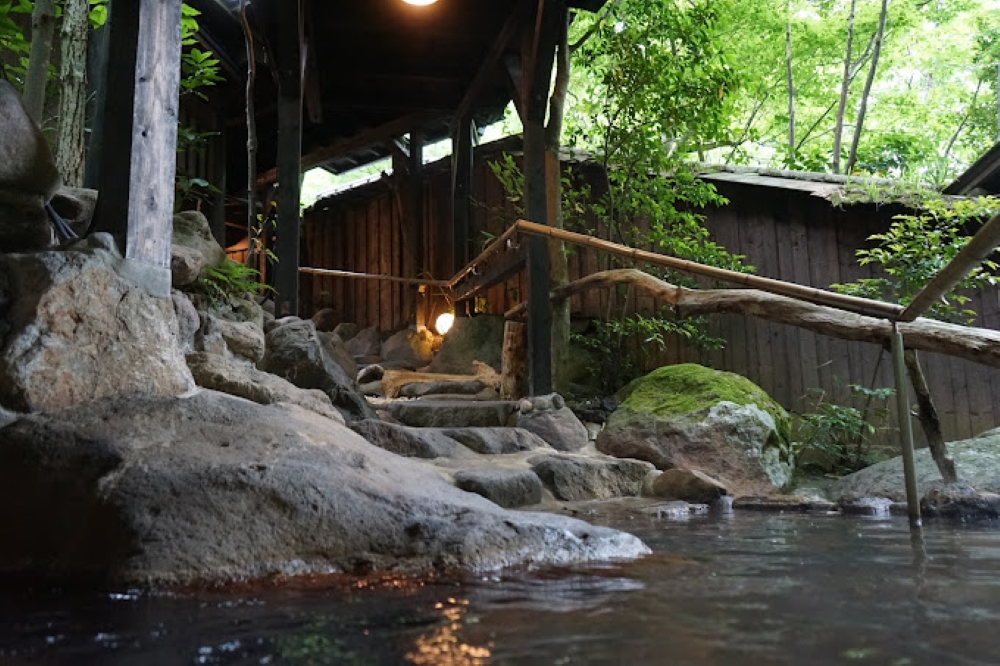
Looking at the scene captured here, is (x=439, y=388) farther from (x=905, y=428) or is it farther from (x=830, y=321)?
(x=905, y=428)

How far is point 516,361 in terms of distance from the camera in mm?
7430

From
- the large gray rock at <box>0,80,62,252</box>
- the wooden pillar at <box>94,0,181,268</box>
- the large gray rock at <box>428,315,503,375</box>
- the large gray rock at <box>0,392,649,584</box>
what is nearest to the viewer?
the large gray rock at <box>0,392,649,584</box>

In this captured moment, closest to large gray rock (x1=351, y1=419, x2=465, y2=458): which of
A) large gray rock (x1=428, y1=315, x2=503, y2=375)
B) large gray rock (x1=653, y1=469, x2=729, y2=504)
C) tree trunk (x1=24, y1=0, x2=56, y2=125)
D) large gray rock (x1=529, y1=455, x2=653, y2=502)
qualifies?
large gray rock (x1=529, y1=455, x2=653, y2=502)

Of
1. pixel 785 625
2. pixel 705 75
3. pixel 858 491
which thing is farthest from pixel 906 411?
pixel 705 75

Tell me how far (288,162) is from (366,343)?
20.7 ft

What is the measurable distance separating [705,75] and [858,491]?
519cm

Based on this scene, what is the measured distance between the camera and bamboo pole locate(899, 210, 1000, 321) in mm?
3035

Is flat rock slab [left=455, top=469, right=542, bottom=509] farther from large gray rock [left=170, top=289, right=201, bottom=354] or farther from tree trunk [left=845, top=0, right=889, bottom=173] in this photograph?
tree trunk [left=845, top=0, right=889, bottom=173]

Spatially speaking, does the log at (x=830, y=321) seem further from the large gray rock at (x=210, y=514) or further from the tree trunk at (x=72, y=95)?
the tree trunk at (x=72, y=95)

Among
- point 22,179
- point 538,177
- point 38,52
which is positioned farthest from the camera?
point 538,177

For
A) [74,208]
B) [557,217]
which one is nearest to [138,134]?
[74,208]

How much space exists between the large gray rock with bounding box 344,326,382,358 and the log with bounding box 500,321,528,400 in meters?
5.34

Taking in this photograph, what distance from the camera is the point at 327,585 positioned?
2021 mm

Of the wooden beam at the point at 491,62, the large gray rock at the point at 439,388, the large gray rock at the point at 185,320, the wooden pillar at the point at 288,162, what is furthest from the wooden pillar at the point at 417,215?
the large gray rock at the point at 185,320
